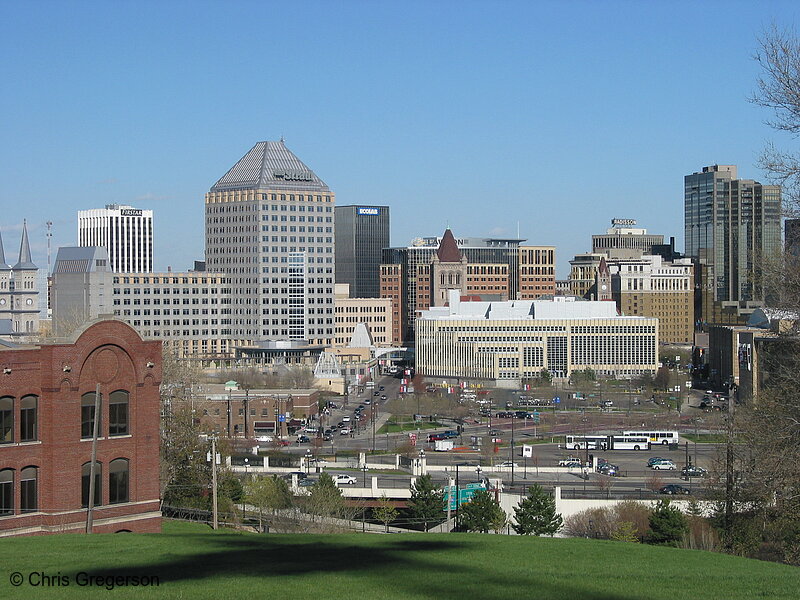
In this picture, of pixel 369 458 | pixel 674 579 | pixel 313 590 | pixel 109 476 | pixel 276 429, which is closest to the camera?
pixel 313 590

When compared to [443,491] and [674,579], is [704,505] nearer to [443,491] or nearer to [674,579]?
[443,491]

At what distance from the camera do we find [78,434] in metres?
40.7

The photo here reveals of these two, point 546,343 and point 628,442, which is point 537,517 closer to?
point 628,442

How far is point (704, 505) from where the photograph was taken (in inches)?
2347

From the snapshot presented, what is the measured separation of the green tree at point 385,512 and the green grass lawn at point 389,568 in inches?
1238

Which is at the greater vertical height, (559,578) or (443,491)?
(559,578)

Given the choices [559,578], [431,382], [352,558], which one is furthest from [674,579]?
[431,382]

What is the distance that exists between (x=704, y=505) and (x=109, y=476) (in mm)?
30051

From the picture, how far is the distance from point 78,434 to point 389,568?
60.8ft

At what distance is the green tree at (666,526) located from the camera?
54.1 m

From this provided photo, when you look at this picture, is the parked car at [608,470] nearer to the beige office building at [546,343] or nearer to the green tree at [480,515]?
the green tree at [480,515]

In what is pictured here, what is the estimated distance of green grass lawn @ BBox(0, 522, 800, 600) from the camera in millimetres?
23094

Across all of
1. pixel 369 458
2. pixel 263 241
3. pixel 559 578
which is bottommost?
pixel 369 458

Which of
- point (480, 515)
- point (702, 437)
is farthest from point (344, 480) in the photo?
point (702, 437)
